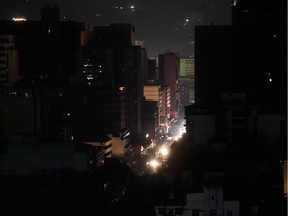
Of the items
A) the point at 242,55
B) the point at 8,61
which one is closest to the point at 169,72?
the point at 8,61

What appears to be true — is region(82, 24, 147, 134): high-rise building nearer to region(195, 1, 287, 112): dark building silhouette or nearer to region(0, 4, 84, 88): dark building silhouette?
region(0, 4, 84, 88): dark building silhouette

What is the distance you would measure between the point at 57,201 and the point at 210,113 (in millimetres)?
4422

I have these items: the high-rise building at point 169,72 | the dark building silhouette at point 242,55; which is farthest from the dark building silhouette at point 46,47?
the high-rise building at point 169,72

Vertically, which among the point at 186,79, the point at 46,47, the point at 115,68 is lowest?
the point at 186,79

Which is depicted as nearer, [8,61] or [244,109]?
[244,109]

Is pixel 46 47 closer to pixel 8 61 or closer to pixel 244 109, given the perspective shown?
pixel 8 61

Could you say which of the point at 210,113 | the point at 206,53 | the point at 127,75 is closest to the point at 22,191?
the point at 210,113

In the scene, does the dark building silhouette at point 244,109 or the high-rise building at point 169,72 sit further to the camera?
the high-rise building at point 169,72

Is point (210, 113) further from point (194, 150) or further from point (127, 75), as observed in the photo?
point (127, 75)

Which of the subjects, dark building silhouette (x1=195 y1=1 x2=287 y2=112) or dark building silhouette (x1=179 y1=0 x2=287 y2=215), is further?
dark building silhouette (x1=195 y1=1 x2=287 y2=112)

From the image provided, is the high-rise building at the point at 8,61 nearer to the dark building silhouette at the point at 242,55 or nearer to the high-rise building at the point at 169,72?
the dark building silhouette at the point at 242,55

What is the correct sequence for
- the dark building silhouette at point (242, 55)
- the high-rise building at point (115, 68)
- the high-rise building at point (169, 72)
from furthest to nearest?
the high-rise building at point (169, 72) < the high-rise building at point (115, 68) < the dark building silhouette at point (242, 55)

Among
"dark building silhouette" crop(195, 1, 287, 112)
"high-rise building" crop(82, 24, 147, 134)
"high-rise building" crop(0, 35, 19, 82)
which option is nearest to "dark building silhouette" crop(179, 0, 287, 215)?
"dark building silhouette" crop(195, 1, 287, 112)

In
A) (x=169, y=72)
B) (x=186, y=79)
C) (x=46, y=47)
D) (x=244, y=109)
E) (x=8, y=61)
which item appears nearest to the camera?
(x=244, y=109)
